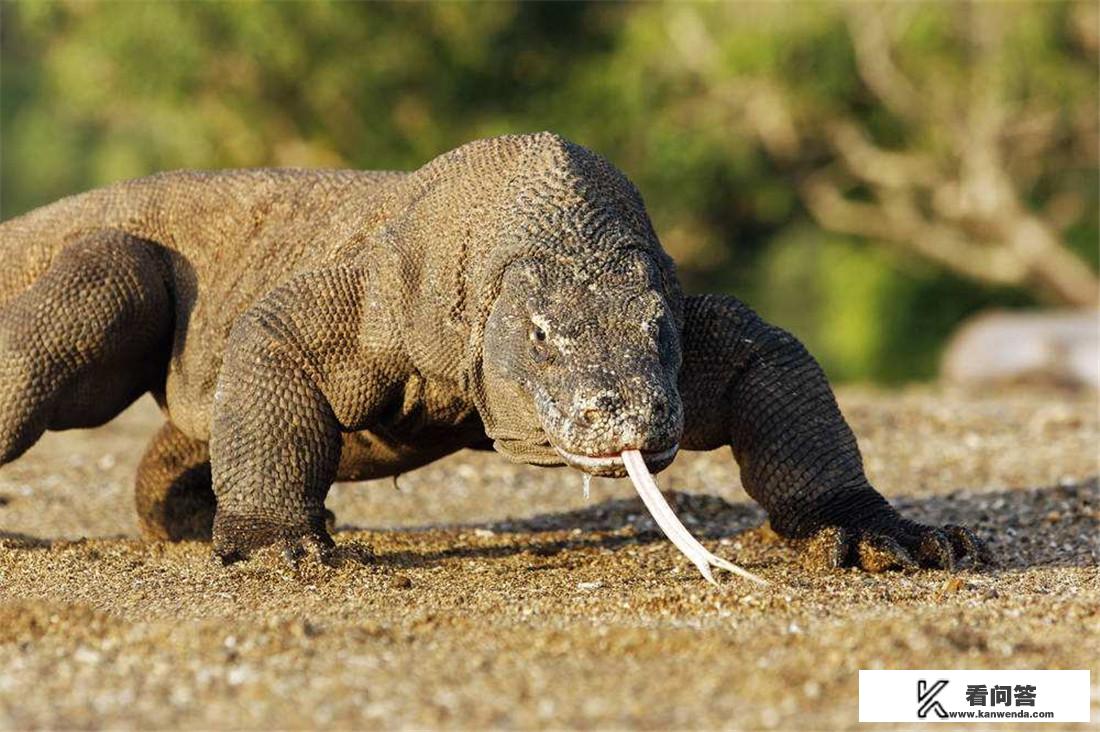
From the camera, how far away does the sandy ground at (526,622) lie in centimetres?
386

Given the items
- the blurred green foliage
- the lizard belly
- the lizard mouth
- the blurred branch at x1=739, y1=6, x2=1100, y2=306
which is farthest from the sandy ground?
the blurred branch at x1=739, y1=6, x2=1100, y2=306

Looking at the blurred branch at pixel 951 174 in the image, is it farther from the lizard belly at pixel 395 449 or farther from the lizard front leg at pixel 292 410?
the lizard front leg at pixel 292 410

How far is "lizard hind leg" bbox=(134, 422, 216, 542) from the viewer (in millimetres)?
7727

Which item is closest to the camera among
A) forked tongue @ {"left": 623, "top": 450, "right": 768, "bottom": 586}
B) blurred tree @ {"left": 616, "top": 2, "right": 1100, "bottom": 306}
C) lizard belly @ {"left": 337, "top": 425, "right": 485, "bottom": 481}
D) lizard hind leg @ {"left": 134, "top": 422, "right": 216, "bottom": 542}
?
forked tongue @ {"left": 623, "top": 450, "right": 768, "bottom": 586}

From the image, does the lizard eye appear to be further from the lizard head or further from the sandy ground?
the sandy ground

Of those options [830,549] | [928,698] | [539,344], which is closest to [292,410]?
[539,344]

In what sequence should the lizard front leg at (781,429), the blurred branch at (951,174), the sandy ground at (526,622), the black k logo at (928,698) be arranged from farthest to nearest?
the blurred branch at (951,174) → the lizard front leg at (781,429) → the black k logo at (928,698) → the sandy ground at (526,622)

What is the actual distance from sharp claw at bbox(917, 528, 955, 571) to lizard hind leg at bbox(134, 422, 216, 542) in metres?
3.27

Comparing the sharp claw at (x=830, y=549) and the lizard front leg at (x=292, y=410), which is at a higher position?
the lizard front leg at (x=292, y=410)

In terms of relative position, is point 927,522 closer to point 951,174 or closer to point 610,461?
point 610,461

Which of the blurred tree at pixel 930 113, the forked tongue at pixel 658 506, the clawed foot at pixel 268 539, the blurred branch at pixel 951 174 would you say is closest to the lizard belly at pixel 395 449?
the clawed foot at pixel 268 539

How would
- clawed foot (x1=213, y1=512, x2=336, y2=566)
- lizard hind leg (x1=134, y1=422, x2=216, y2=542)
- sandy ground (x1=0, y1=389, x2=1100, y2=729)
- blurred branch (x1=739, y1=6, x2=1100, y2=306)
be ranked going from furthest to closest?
1. blurred branch (x1=739, y1=6, x2=1100, y2=306)
2. lizard hind leg (x1=134, y1=422, x2=216, y2=542)
3. clawed foot (x1=213, y1=512, x2=336, y2=566)
4. sandy ground (x1=0, y1=389, x2=1100, y2=729)

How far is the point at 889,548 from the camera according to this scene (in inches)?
231

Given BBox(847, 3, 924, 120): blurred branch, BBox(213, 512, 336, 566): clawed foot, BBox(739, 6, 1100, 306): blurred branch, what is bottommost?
BBox(213, 512, 336, 566): clawed foot
